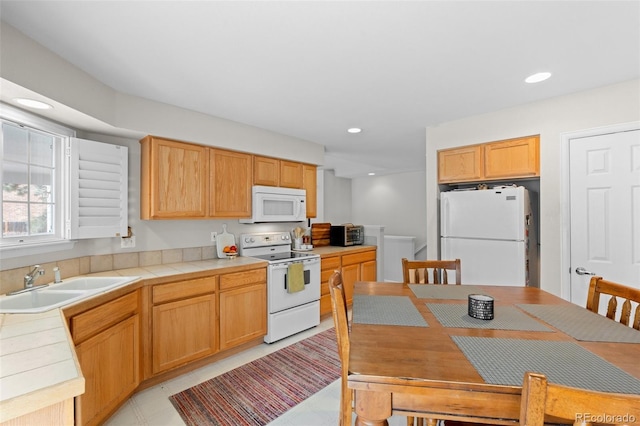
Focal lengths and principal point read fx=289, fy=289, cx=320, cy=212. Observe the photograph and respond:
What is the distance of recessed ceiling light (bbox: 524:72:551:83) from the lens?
6.79 ft

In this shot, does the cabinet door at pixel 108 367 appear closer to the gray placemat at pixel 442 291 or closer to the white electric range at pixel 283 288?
the white electric range at pixel 283 288

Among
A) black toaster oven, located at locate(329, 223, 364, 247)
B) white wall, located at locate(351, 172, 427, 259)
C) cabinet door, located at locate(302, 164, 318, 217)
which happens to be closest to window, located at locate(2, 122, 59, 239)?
cabinet door, located at locate(302, 164, 318, 217)

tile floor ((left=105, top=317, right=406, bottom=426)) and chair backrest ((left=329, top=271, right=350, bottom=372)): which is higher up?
chair backrest ((left=329, top=271, right=350, bottom=372))

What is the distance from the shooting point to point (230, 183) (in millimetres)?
3123

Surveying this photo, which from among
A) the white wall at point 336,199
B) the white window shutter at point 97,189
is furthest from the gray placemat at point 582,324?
the white wall at point 336,199

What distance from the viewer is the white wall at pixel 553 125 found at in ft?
7.32

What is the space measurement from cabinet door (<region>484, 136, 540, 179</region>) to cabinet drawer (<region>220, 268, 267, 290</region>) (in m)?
2.50

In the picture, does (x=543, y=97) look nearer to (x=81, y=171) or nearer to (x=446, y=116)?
(x=446, y=116)

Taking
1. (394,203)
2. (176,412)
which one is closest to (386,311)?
(176,412)

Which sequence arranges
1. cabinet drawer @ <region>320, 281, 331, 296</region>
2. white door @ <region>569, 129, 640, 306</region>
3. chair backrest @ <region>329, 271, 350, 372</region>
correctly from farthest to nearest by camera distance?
cabinet drawer @ <region>320, 281, 331, 296</region>
white door @ <region>569, 129, 640, 306</region>
chair backrest @ <region>329, 271, 350, 372</region>

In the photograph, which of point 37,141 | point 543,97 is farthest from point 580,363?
point 37,141

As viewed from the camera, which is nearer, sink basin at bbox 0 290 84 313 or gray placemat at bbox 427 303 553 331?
gray placemat at bbox 427 303 553 331

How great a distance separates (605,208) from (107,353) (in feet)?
Answer: 12.3

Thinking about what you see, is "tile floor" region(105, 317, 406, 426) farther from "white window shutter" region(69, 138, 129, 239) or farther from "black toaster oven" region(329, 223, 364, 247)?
"black toaster oven" region(329, 223, 364, 247)
